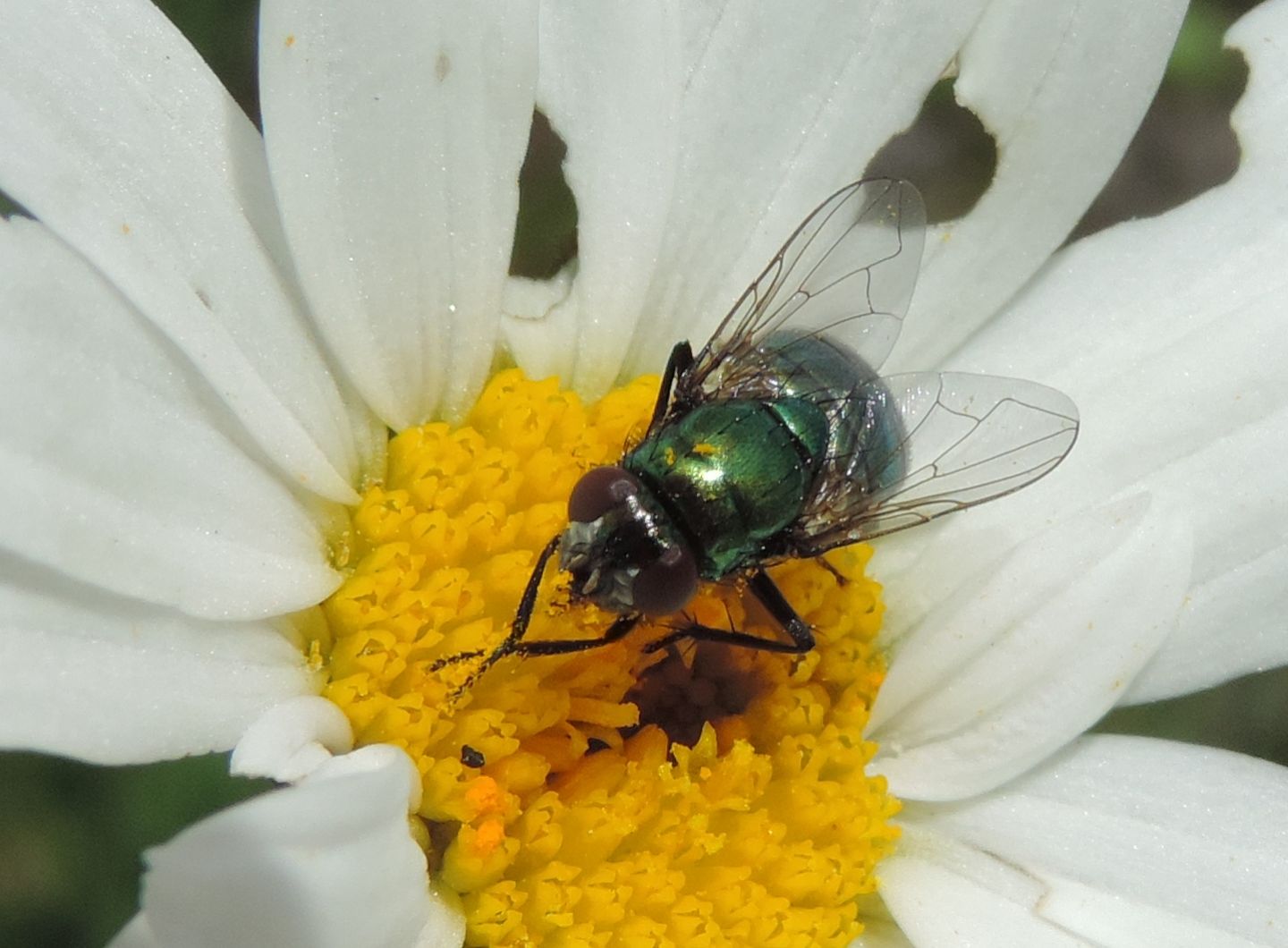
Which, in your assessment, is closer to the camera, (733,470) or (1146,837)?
(733,470)

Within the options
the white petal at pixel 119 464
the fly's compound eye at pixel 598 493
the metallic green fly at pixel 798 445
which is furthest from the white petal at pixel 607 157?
the white petal at pixel 119 464

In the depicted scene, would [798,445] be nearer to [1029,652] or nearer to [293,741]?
[1029,652]

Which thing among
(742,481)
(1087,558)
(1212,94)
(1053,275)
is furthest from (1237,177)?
(1212,94)

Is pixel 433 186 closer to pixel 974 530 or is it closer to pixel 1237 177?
pixel 974 530

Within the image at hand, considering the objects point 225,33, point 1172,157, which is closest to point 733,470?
point 225,33

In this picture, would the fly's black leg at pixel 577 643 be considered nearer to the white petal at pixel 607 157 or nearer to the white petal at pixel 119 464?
the white petal at pixel 119 464

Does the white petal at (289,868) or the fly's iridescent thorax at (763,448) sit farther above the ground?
the fly's iridescent thorax at (763,448)
